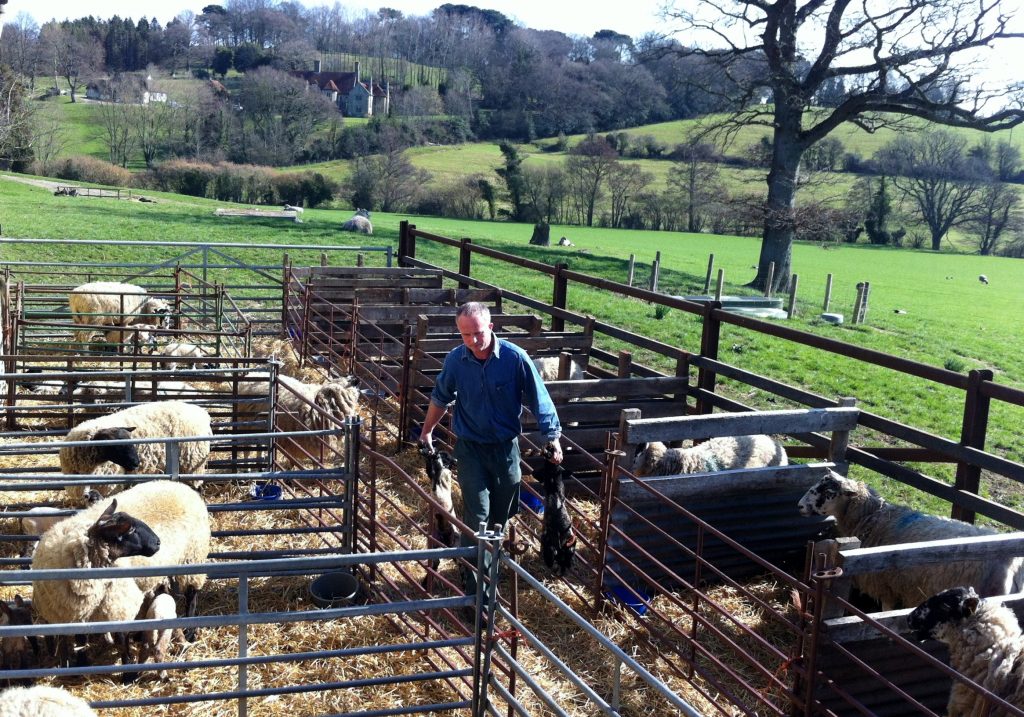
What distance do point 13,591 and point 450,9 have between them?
631ft

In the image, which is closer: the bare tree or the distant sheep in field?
the distant sheep in field

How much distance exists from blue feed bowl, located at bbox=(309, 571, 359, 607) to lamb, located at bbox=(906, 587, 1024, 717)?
3356mm

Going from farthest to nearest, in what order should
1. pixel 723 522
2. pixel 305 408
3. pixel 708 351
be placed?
pixel 305 408
pixel 708 351
pixel 723 522

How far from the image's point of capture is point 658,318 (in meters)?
19.5

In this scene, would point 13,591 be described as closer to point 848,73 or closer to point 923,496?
point 923,496

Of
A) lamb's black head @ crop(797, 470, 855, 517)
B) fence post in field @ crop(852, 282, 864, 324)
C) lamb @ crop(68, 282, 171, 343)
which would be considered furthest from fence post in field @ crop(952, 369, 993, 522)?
fence post in field @ crop(852, 282, 864, 324)

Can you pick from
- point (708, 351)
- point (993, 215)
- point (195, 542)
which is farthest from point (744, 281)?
point (993, 215)

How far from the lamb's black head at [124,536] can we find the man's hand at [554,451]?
Answer: 239 cm

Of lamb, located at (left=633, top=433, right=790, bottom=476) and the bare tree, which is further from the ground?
the bare tree

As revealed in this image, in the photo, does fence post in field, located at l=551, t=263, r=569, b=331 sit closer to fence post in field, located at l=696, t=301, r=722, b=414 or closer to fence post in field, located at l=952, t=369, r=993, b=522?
fence post in field, located at l=696, t=301, r=722, b=414

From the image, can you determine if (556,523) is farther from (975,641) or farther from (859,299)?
(859,299)

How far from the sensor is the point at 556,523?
6.18 metres

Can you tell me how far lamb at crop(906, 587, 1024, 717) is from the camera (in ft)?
13.9

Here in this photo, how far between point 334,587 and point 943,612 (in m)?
3.61
